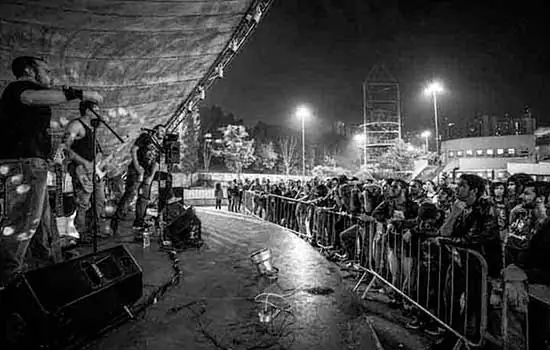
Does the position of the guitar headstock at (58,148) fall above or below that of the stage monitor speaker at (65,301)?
above

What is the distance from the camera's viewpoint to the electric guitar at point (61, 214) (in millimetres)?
5895

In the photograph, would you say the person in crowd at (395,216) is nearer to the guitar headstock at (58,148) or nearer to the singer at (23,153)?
the singer at (23,153)

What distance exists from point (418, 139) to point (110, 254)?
271 feet

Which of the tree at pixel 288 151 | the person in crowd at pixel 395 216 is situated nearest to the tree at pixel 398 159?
the tree at pixel 288 151

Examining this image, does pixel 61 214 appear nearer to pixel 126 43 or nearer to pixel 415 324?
pixel 126 43

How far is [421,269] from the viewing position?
5.12m

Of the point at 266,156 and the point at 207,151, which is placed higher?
the point at 207,151

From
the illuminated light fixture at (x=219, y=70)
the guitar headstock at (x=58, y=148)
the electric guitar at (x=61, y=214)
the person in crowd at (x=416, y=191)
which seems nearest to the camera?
the electric guitar at (x=61, y=214)

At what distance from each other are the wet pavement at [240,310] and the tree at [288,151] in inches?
2021


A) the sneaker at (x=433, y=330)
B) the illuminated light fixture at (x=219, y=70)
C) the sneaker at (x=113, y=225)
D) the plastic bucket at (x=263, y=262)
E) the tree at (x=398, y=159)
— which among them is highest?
the illuminated light fixture at (x=219, y=70)

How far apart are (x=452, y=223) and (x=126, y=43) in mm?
5261

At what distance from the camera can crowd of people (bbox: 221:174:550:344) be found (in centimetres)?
421

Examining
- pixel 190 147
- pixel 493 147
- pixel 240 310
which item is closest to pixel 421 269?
pixel 240 310

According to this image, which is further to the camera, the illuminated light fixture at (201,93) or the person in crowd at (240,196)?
the person in crowd at (240,196)
